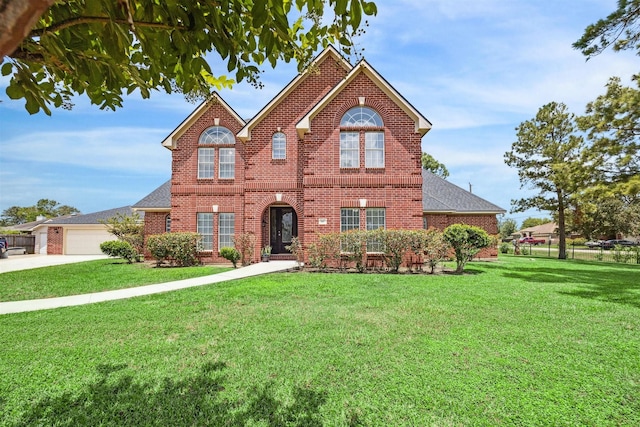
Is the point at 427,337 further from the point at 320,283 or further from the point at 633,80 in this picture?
the point at 633,80

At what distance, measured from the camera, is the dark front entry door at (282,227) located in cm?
1788

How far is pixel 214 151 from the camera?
17000 millimetres

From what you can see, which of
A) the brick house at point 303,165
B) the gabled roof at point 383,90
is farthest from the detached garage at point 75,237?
the gabled roof at point 383,90

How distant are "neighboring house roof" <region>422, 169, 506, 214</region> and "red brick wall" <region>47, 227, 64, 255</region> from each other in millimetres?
A: 30694

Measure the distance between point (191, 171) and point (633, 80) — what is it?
22023mm

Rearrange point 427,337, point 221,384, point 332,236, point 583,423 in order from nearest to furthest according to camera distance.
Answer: point 583,423 → point 221,384 → point 427,337 → point 332,236

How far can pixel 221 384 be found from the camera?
152 inches

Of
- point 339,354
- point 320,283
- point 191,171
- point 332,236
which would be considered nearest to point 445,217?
point 332,236

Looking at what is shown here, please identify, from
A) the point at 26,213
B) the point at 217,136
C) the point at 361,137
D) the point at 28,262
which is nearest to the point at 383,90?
the point at 361,137

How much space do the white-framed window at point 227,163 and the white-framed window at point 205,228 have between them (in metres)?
2.24

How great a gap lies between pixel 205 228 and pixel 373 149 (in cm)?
957

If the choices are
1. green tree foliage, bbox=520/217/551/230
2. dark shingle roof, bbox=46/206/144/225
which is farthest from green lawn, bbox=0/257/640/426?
green tree foliage, bbox=520/217/551/230

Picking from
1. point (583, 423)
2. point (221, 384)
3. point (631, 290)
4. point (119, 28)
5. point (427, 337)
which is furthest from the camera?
point (631, 290)

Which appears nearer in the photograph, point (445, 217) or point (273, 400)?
point (273, 400)
